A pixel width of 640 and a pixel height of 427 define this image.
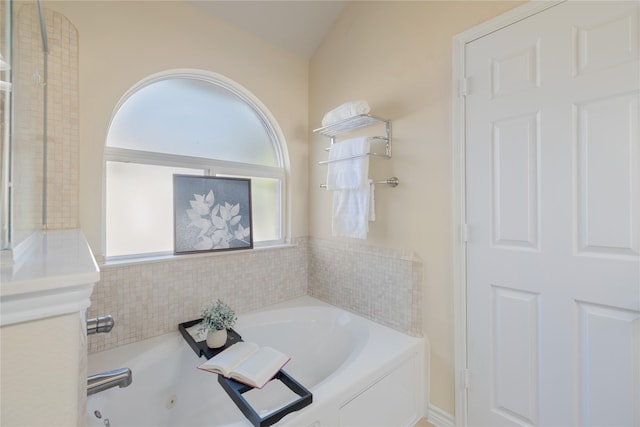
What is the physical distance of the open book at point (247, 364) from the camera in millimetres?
1230

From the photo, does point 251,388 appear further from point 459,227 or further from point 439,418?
point 459,227

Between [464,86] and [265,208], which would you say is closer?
[464,86]

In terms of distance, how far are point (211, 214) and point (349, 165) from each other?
1050 millimetres

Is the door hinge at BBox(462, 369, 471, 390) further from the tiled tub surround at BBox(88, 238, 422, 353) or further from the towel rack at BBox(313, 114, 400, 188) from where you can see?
the towel rack at BBox(313, 114, 400, 188)

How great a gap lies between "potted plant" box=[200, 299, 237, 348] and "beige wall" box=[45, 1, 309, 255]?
73cm

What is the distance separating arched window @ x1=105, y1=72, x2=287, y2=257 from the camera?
1753mm

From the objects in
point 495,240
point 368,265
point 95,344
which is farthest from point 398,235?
point 95,344

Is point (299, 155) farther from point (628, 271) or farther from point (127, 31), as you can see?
point (628, 271)

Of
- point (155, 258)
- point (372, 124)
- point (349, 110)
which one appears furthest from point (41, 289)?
point (372, 124)

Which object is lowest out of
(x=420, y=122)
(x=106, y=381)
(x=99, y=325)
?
(x=106, y=381)

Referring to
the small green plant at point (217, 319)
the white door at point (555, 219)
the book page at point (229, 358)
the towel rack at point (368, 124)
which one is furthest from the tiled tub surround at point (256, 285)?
the towel rack at point (368, 124)

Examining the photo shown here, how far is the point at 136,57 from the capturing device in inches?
67.1

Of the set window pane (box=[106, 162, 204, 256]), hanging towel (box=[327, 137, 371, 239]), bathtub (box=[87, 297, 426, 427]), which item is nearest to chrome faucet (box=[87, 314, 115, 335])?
bathtub (box=[87, 297, 426, 427])

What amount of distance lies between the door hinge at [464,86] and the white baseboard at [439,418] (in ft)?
5.95
